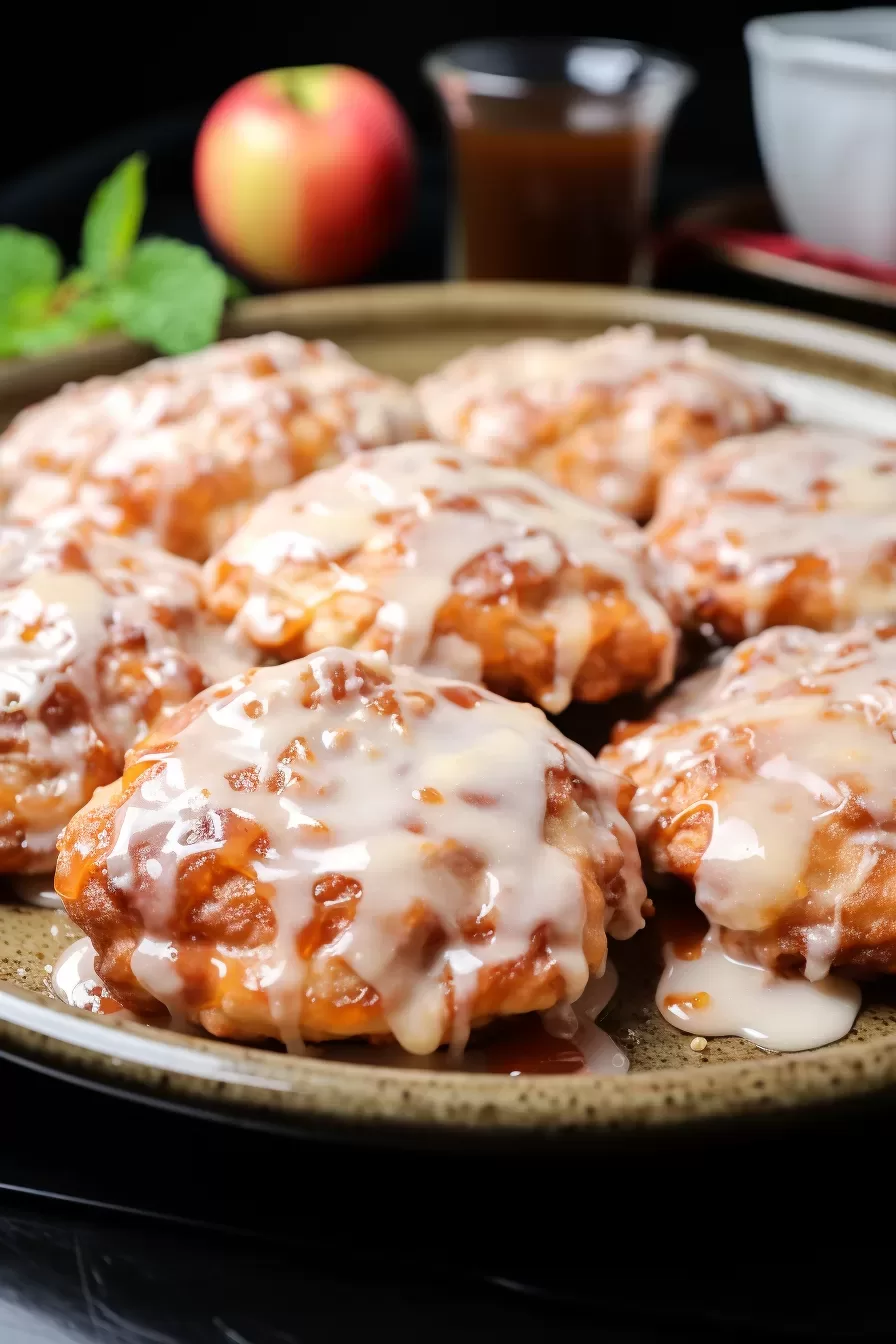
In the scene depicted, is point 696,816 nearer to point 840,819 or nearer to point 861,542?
point 840,819

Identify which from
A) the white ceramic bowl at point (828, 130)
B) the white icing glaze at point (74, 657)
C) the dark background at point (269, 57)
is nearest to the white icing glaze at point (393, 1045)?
the white icing glaze at point (74, 657)

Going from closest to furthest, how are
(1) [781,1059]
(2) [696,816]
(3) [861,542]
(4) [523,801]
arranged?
(1) [781,1059] → (4) [523,801] → (2) [696,816] → (3) [861,542]

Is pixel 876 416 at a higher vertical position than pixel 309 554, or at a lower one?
lower

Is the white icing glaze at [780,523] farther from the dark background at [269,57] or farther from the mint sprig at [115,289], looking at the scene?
the dark background at [269,57]

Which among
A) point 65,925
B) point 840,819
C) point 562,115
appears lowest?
point 65,925

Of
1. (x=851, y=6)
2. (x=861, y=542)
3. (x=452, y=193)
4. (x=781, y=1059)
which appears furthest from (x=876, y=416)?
(x=851, y=6)

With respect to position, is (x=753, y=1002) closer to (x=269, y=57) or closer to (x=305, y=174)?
(x=305, y=174)
